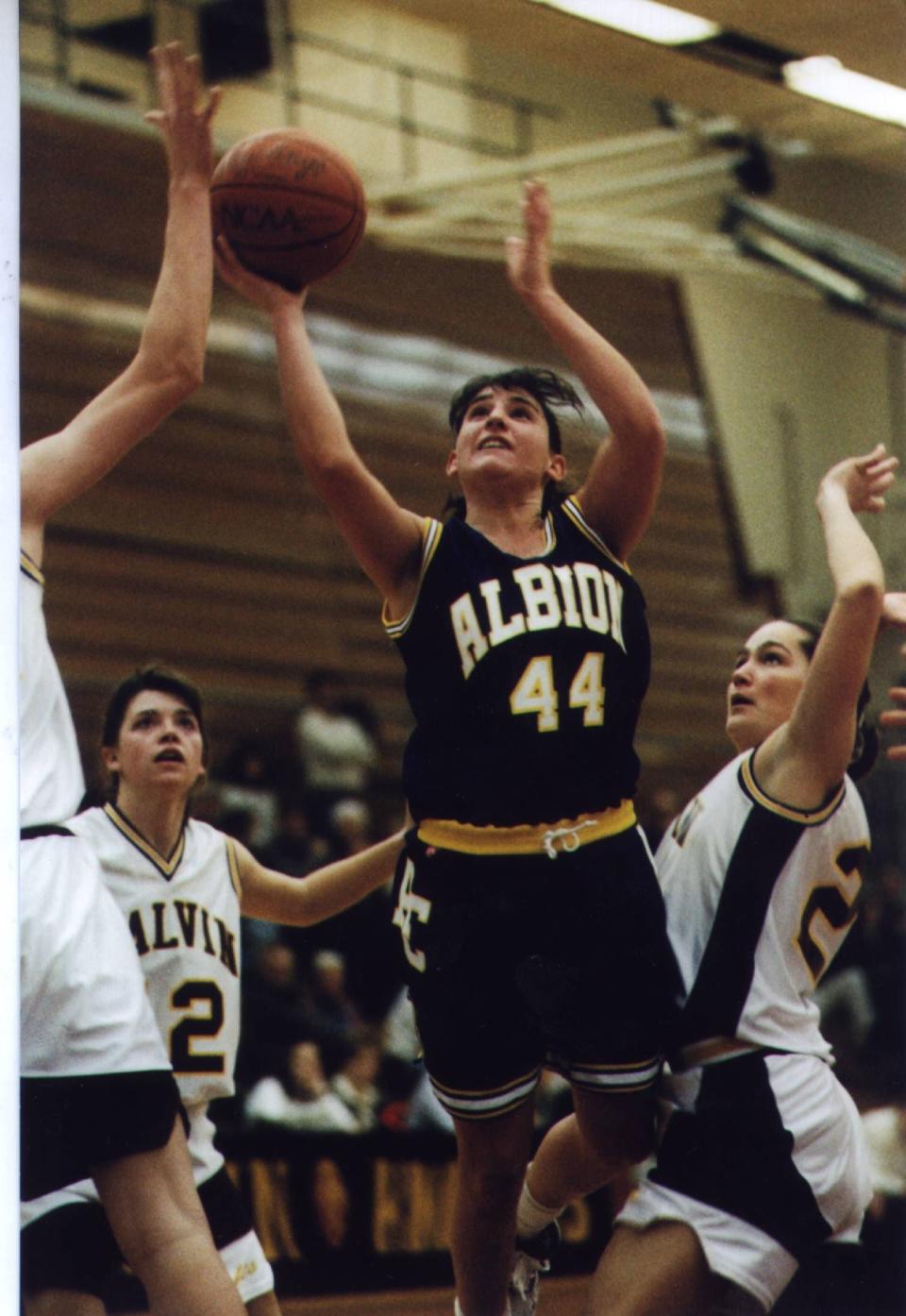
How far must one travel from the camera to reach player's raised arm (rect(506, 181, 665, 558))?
402cm

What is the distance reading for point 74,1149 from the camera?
135 inches

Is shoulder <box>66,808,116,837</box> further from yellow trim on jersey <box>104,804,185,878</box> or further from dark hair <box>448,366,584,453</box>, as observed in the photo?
dark hair <box>448,366,584,453</box>

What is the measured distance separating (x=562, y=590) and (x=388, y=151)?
32.3 feet

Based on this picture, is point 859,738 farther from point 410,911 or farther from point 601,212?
point 601,212

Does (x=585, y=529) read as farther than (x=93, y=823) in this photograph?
No

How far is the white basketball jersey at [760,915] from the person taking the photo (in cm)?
386

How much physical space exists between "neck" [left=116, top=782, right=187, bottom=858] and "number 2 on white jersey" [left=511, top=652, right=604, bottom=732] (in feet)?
3.29

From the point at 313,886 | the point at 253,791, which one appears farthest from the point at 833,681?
the point at 253,791

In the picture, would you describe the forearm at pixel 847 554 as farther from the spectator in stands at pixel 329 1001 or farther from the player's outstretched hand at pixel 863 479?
the spectator in stands at pixel 329 1001

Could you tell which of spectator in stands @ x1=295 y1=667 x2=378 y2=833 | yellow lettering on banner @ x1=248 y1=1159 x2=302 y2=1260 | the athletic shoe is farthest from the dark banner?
spectator in stands @ x1=295 y1=667 x2=378 y2=833

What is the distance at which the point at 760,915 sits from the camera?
12.7 feet

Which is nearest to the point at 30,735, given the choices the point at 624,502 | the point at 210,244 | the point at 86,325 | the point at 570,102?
the point at 210,244

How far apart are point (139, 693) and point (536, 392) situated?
3.89 ft

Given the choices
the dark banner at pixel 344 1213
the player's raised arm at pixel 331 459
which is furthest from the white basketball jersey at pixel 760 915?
the dark banner at pixel 344 1213
